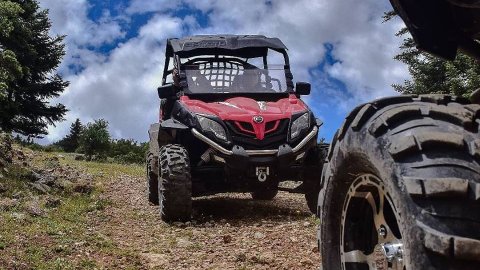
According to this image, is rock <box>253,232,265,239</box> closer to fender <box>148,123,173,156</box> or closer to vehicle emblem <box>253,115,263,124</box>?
vehicle emblem <box>253,115,263,124</box>

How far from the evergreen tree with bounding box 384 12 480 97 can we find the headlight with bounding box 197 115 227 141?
8338mm

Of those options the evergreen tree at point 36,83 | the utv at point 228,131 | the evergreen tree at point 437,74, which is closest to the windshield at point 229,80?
the utv at point 228,131

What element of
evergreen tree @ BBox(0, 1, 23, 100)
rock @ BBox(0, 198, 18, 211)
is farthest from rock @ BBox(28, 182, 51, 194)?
evergreen tree @ BBox(0, 1, 23, 100)

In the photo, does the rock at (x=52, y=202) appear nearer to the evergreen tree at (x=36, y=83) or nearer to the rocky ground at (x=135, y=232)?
the rocky ground at (x=135, y=232)

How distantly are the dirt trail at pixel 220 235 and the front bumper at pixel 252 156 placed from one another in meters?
0.76

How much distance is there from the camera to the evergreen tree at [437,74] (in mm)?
14750

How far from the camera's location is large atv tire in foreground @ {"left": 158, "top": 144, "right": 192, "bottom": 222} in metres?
Answer: 7.51

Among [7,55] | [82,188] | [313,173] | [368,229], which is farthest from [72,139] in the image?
[368,229]

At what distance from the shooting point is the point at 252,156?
7949 millimetres

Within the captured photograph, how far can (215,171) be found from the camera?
8.19m

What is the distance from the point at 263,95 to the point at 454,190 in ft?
24.1

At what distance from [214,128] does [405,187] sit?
241 inches

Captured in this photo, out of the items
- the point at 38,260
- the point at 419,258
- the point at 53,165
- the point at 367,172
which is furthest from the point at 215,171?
the point at 53,165

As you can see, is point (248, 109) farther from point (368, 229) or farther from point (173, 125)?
point (368, 229)
